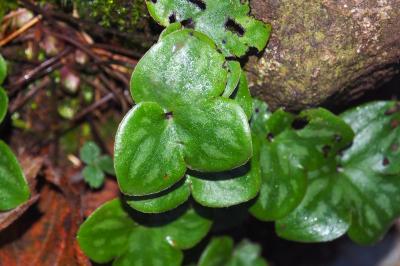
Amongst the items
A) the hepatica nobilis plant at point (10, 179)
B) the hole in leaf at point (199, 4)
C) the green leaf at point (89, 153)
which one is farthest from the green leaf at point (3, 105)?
the hole in leaf at point (199, 4)

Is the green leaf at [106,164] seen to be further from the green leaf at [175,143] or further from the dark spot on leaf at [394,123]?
the dark spot on leaf at [394,123]

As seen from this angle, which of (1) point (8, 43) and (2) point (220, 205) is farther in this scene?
(1) point (8, 43)

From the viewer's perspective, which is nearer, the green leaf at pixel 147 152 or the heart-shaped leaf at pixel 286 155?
the green leaf at pixel 147 152

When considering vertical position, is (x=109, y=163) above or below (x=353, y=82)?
below

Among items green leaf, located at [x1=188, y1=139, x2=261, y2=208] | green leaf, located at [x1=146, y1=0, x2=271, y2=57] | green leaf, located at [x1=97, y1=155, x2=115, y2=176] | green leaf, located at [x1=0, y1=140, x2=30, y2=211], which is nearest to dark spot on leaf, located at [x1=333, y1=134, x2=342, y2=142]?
green leaf, located at [x1=188, y1=139, x2=261, y2=208]

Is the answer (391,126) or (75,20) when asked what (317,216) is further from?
(75,20)

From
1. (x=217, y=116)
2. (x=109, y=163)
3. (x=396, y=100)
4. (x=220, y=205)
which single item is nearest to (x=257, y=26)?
(x=217, y=116)

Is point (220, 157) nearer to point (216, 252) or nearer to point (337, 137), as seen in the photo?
point (337, 137)
